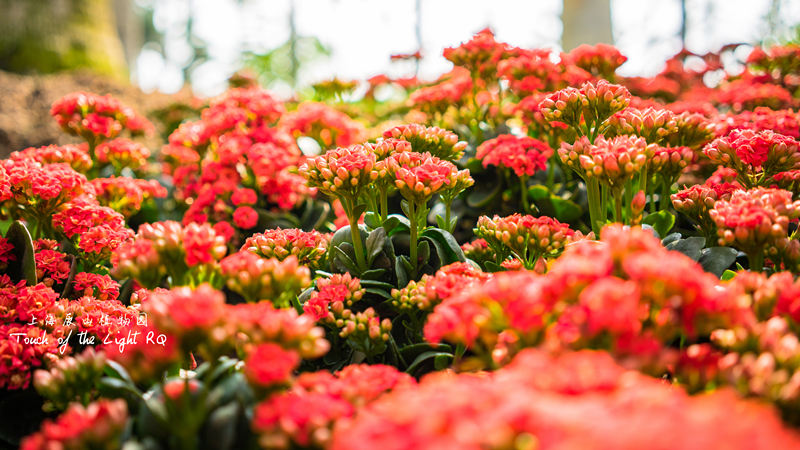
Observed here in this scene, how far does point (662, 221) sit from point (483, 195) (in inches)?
34.1

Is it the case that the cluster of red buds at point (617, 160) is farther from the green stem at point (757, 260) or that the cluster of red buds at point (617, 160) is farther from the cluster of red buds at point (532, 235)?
the green stem at point (757, 260)

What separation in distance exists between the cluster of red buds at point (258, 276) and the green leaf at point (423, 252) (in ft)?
2.13

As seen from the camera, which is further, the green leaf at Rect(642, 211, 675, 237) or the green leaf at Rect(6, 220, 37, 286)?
the green leaf at Rect(642, 211, 675, 237)

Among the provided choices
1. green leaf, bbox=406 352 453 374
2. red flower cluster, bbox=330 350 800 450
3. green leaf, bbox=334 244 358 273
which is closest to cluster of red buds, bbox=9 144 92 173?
green leaf, bbox=334 244 358 273

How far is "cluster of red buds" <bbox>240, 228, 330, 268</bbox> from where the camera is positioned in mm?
1651

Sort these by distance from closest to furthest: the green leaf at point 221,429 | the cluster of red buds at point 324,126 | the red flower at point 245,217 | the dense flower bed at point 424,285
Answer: the dense flower bed at point 424,285 < the green leaf at point 221,429 < the red flower at point 245,217 < the cluster of red buds at point 324,126

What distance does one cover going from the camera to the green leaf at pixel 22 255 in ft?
5.56

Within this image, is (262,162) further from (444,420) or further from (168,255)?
(444,420)

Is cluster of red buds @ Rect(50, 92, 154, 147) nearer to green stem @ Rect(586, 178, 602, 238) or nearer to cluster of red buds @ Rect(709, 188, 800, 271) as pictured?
green stem @ Rect(586, 178, 602, 238)

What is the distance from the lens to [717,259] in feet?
5.07

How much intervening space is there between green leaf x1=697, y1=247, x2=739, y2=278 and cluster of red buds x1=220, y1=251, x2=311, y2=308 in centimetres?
134

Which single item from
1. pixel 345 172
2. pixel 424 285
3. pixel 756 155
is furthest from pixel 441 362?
pixel 756 155

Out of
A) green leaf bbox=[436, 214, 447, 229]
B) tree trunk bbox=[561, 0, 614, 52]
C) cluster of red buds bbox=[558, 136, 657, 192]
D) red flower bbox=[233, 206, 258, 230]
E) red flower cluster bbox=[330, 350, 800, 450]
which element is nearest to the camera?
red flower cluster bbox=[330, 350, 800, 450]

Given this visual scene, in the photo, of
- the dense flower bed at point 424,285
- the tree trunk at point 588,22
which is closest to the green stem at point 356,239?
the dense flower bed at point 424,285
